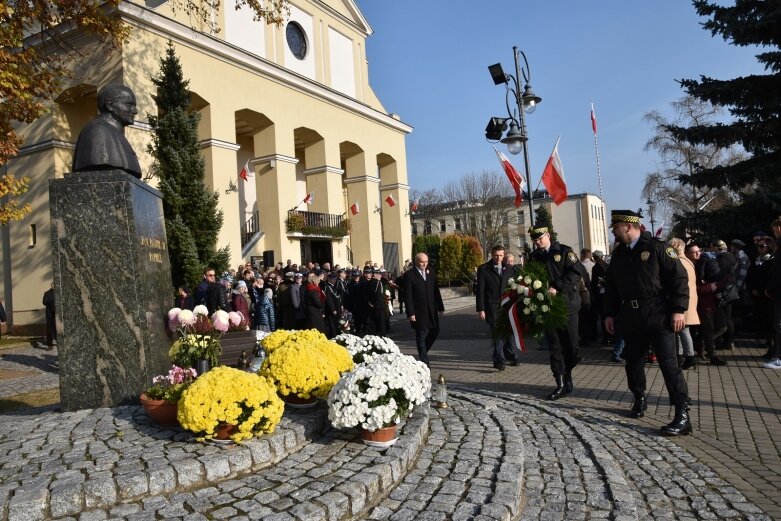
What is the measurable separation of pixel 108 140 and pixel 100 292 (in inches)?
60.8

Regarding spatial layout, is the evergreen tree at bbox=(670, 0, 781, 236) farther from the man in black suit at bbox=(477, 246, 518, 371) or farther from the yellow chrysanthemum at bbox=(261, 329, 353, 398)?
the yellow chrysanthemum at bbox=(261, 329, 353, 398)

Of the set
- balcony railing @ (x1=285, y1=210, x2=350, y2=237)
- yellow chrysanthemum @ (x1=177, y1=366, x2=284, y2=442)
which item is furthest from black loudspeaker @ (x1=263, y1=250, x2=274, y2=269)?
yellow chrysanthemum @ (x1=177, y1=366, x2=284, y2=442)

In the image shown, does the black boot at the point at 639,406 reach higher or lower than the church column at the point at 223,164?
lower

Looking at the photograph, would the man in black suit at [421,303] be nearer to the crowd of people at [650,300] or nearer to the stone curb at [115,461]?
the crowd of people at [650,300]

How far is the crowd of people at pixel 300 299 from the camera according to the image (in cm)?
1261

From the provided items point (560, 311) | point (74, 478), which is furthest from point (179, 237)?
point (74, 478)

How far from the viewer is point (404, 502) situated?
3457 millimetres

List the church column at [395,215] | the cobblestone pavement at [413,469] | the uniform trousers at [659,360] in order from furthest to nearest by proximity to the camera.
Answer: the church column at [395,215]
the uniform trousers at [659,360]
the cobblestone pavement at [413,469]

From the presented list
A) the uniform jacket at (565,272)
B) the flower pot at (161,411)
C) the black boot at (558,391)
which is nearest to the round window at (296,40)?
the uniform jacket at (565,272)

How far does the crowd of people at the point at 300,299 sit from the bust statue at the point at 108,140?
5978 mm

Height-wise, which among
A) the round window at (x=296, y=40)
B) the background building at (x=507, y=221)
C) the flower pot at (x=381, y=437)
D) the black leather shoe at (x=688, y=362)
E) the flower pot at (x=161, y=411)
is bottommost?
the black leather shoe at (x=688, y=362)

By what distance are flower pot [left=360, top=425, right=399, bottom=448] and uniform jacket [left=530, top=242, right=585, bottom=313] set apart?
3.68 m

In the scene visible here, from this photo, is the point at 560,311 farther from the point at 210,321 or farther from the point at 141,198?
the point at 141,198

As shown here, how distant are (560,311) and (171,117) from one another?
13058 millimetres
